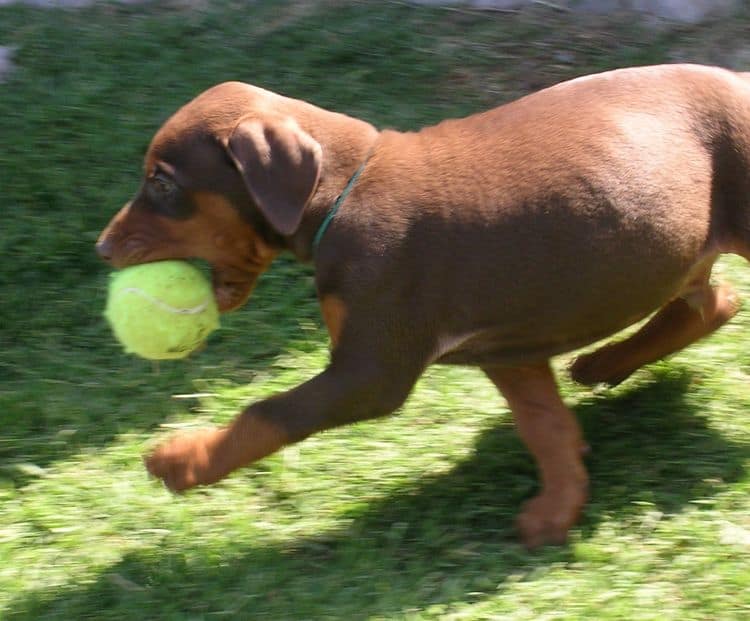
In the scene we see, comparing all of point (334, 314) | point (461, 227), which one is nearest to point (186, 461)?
point (334, 314)

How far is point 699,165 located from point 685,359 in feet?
3.85

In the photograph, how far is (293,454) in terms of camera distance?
4551 mm

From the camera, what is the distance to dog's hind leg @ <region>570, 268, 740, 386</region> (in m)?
4.68

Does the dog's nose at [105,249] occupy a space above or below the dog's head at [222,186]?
below

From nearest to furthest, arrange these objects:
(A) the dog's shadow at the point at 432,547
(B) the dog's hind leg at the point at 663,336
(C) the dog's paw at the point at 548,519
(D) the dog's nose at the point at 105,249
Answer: (A) the dog's shadow at the point at 432,547
(C) the dog's paw at the point at 548,519
(D) the dog's nose at the point at 105,249
(B) the dog's hind leg at the point at 663,336

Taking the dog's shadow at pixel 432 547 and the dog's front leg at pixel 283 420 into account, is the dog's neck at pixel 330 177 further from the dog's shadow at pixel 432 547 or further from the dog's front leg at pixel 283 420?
the dog's shadow at pixel 432 547

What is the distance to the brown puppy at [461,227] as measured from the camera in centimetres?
387

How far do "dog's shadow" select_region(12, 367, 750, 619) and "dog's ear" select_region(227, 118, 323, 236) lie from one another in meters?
1.07

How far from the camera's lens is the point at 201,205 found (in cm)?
403

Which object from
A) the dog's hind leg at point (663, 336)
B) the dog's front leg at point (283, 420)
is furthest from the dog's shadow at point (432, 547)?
the dog's front leg at point (283, 420)

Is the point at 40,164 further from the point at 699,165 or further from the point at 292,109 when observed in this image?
the point at 699,165

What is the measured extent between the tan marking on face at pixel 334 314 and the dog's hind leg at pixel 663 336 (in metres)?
1.26

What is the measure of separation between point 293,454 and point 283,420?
722 millimetres

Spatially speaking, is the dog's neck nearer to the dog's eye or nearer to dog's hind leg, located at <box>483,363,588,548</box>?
the dog's eye
